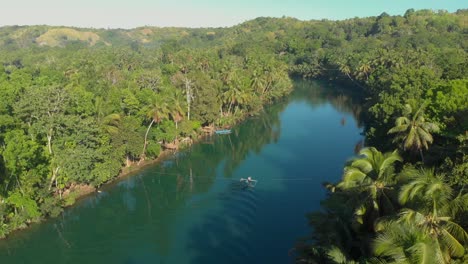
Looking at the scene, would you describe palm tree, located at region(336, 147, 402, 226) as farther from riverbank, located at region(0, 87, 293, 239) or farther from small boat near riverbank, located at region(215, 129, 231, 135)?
small boat near riverbank, located at region(215, 129, 231, 135)

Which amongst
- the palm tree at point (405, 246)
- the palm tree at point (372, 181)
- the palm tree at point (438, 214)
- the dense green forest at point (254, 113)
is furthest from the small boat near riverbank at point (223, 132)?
the palm tree at point (405, 246)

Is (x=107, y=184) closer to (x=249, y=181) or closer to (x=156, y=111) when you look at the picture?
(x=156, y=111)

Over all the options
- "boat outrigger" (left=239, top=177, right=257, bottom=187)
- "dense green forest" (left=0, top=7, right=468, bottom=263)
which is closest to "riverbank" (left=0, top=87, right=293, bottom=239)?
"dense green forest" (left=0, top=7, right=468, bottom=263)

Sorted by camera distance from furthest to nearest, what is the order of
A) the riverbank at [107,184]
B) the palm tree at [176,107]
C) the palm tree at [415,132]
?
the palm tree at [176,107] → the riverbank at [107,184] → the palm tree at [415,132]

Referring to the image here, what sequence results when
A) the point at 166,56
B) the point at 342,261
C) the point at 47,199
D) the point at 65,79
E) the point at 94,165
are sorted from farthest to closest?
the point at 166,56, the point at 65,79, the point at 94,165, the point at 47,199, the point at 342,261

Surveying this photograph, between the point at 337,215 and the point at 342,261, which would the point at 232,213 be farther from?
the point at 342,261

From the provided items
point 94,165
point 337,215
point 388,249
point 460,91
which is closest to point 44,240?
point 94,165

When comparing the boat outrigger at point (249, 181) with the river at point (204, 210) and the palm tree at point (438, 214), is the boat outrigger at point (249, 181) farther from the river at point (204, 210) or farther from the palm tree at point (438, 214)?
the palm tree at point (438, 214)
